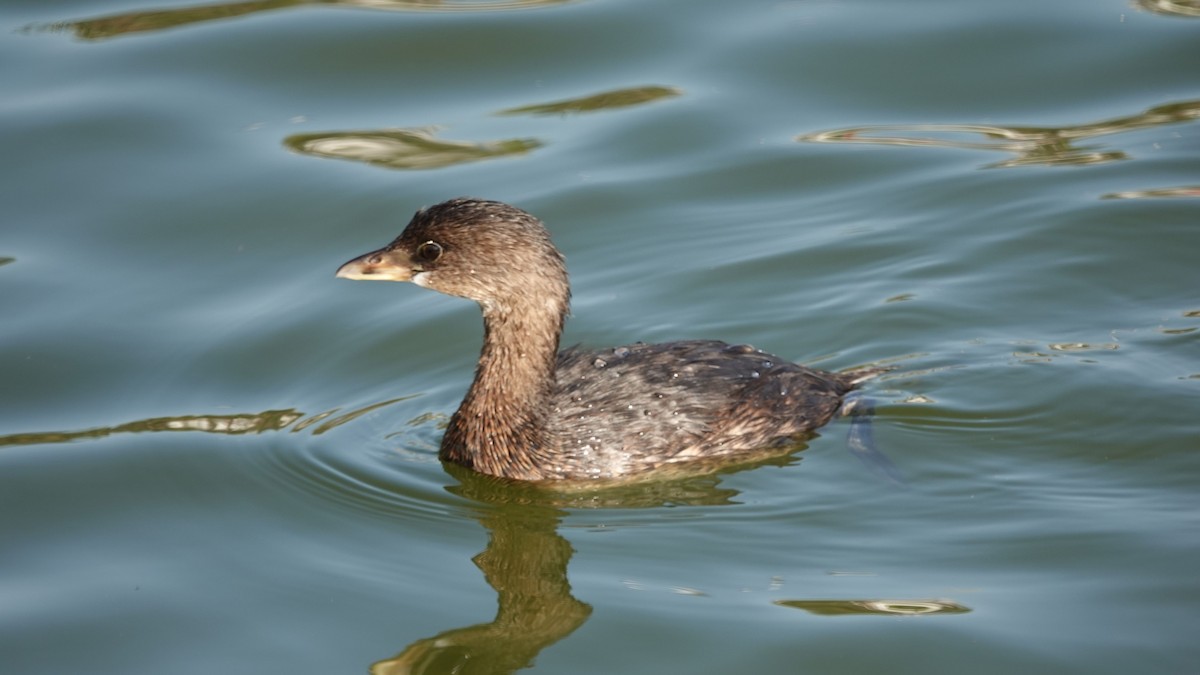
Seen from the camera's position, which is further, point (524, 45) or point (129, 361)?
point (524, 45)

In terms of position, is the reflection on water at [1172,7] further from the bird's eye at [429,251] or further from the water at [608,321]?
the bird's eye at [429,251]

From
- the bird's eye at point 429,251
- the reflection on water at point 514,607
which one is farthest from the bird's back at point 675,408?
the bird's eye at point 429,251

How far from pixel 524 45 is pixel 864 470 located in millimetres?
6353

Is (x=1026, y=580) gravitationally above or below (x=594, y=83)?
below

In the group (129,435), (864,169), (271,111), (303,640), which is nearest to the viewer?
(303,640)

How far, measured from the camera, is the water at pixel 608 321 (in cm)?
671

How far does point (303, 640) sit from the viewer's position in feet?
21.7

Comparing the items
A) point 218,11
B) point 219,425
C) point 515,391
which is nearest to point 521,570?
point 515,391

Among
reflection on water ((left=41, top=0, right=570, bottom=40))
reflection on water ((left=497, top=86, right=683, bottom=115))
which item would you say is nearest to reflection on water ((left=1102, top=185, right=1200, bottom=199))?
reflection on water ((left=497, top=86, right=683, bottom=115))

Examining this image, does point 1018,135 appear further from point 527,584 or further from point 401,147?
point 527,584

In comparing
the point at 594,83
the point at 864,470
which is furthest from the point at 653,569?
the point at 594,83

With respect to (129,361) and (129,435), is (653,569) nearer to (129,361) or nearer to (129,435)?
(129,435)

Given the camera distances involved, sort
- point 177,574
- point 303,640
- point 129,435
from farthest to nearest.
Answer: point 129,435 < point 177,574 < point 303,640

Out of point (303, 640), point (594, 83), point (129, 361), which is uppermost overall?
point (594, 83)
